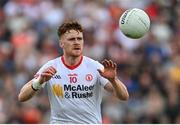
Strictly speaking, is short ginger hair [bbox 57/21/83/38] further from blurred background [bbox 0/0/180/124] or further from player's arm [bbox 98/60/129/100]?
blurred background [bbox 0/0/180/124]

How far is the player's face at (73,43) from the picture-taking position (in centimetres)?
1036

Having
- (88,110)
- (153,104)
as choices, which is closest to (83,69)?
(88,110)

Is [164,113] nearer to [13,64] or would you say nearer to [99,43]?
[99,43]

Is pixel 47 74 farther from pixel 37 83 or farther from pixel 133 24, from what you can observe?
pixel 133 24

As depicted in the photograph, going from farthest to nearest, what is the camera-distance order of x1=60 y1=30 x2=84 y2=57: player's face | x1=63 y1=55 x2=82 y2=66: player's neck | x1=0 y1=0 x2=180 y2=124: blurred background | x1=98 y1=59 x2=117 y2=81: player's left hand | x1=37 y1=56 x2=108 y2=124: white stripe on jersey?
x1=0 y1=0 x2=180 y2=124: blurred background < x1=63 y1=55 x2=82 y2=66: player's neck < x1=37 y1=56 x2=108 y2=124: white stripe on jersey < x1=60 y1=30 x2=84 y2=57: player's face < x1=98 y1=59 x2=117 y2=81: player's left hand

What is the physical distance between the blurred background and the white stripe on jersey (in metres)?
5.43

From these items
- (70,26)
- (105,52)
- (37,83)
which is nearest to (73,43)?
(70,26)

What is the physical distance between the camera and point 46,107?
16.3 m

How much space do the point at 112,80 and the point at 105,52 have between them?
7.36m

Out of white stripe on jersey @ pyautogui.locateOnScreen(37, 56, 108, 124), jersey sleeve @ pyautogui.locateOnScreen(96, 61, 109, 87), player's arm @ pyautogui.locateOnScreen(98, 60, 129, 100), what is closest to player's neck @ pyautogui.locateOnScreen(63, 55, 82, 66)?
white stripe on jersey @ pyautogui.locateOnScreen(37, 56, 108, 124)

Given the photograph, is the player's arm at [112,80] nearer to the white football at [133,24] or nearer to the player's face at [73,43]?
the player's face at [73,43]

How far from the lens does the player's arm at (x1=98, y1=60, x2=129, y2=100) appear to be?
982 centimetres

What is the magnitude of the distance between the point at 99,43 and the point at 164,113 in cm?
242

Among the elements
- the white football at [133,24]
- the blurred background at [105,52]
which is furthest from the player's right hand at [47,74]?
the blurred background at [105,52]
